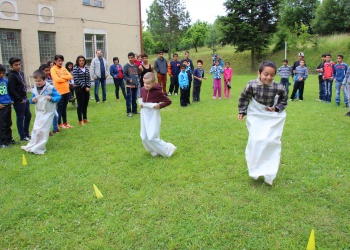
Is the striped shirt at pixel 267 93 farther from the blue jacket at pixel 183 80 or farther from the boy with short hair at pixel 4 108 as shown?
the blue jacket at pixel 183 80

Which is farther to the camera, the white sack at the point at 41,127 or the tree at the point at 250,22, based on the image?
the tree at the point at 250,22

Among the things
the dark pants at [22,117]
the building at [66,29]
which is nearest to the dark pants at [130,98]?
the dark pants at [22,117]

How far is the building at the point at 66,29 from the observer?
50.3 feet

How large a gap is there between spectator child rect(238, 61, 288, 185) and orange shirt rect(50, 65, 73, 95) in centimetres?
556

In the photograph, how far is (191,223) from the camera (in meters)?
3.56

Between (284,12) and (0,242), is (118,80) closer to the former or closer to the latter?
(0,242)

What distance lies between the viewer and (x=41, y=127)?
20.4ft

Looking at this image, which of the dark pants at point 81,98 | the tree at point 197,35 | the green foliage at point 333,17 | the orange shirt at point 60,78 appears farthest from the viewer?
the tree at point 197,35

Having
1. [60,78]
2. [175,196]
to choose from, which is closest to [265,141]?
[175,196]

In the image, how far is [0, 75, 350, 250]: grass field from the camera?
331 cm

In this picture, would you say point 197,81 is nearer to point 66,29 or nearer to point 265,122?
point 265,122

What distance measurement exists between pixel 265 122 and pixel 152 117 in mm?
2136

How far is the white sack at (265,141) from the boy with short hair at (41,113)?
4.27m

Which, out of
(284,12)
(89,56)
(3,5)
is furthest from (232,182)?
(284,12)
